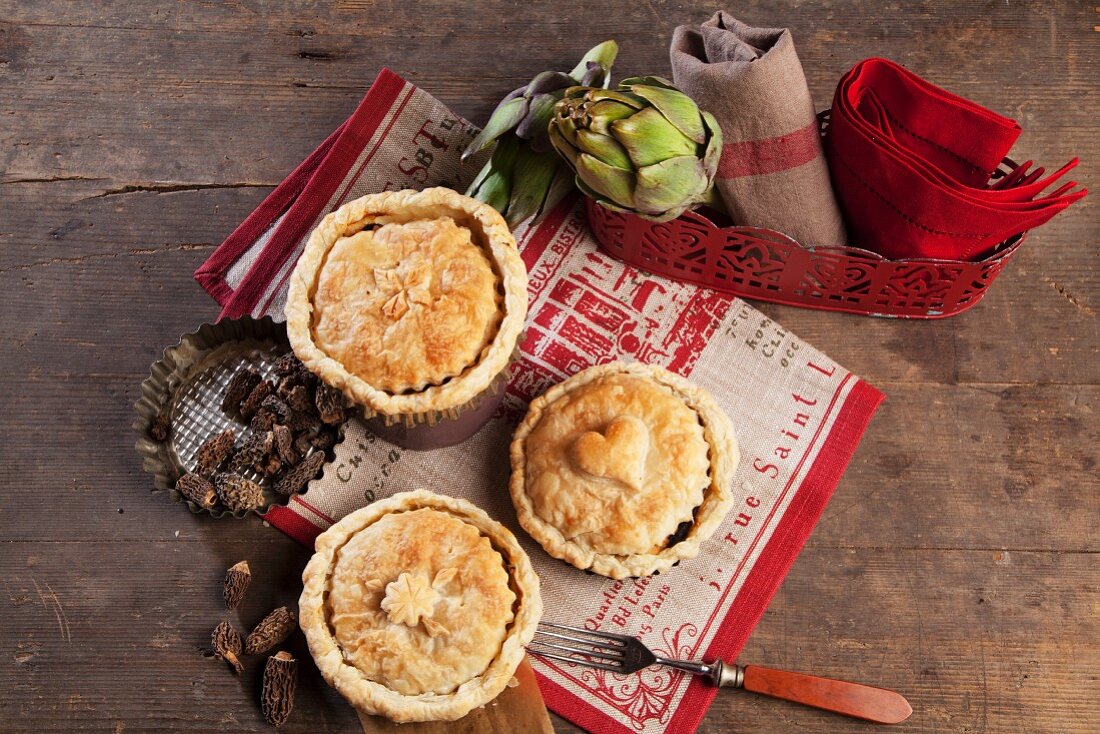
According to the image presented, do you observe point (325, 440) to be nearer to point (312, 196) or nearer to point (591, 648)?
point (312, 196)

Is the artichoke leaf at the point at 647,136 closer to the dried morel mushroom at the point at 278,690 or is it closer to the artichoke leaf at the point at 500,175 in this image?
the artichoke leaf at the point at 500,175

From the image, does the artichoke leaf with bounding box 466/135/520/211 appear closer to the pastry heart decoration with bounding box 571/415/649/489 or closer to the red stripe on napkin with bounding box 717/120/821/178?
the red stripe on napkin with bounding box 717/120/821/178

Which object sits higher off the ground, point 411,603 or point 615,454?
point 615,454

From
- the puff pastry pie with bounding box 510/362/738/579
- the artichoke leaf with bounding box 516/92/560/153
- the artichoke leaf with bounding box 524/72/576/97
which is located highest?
the artichoke leaf with bounding box 524/72/576/97

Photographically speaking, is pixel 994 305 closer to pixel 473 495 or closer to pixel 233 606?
pixel 473 495

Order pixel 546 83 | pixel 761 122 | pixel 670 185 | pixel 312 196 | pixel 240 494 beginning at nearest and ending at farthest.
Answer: pixel 670 185
pixel 761 122
pixel 240 494
pixel 546 83
pixel 312 196

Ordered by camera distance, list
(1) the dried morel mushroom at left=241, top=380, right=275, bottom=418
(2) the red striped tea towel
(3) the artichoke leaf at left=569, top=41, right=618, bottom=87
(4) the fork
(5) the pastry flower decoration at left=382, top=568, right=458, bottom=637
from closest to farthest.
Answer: (5) the pastry flower decoration at left=382, top=568, right=458, bottom=637
(4) the fork
(2) the red striped tea towel
(1) the dried morel mushroom at left=241, top=380, right=275, bottom=418
(3) the artichoke leaf at left=569, top=41, right=618, bottom=87

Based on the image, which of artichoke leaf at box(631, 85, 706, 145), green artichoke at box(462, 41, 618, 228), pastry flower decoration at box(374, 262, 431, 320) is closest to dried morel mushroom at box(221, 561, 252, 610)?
pastry flower decoration at box(374, 262, 431, 320)

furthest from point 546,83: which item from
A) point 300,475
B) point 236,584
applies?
point 236,584
